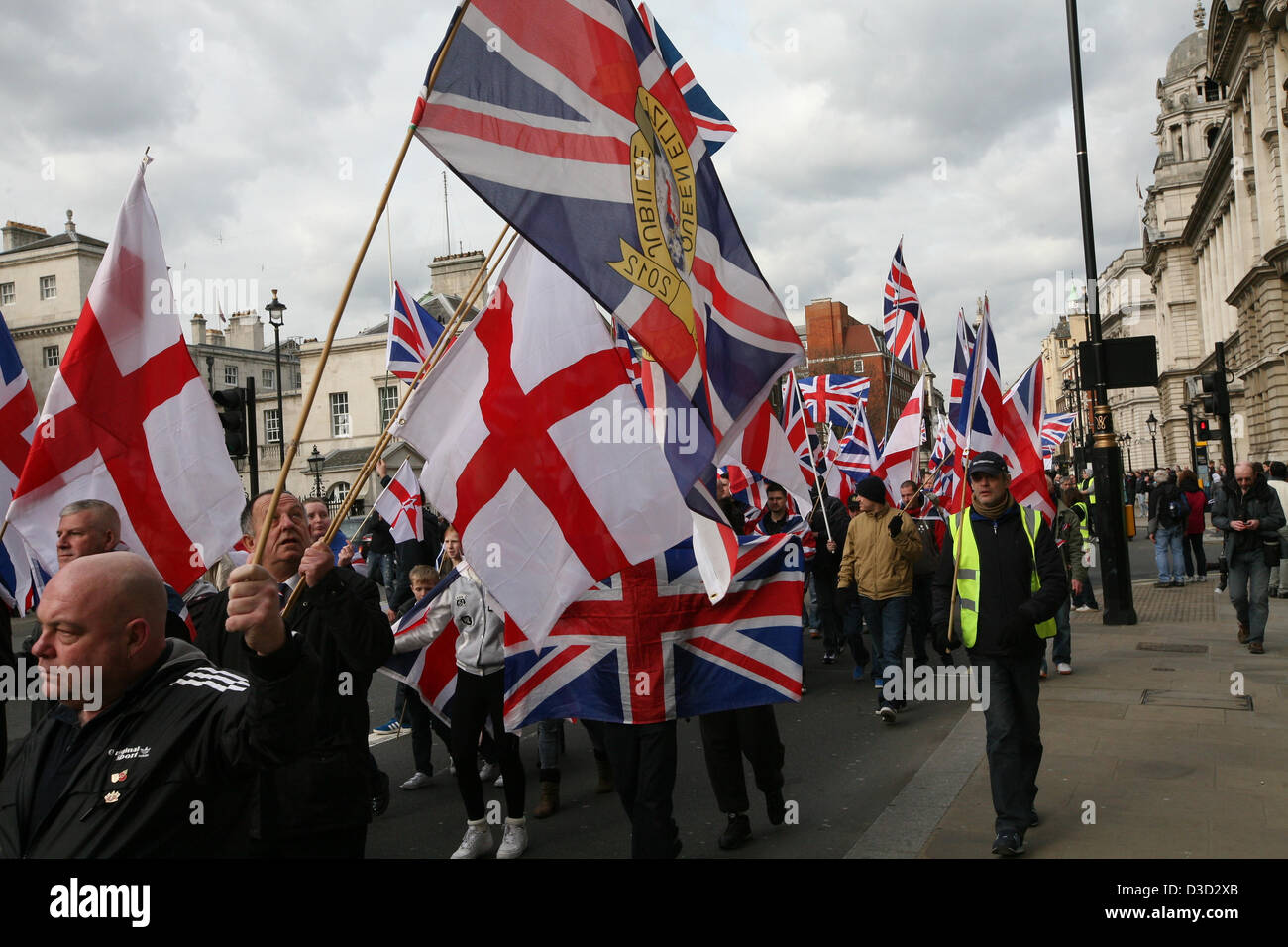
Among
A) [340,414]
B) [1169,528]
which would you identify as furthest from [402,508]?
[340,414]

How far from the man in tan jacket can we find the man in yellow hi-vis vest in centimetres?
303

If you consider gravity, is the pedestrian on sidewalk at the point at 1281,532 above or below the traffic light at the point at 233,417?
below

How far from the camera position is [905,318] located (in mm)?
15141

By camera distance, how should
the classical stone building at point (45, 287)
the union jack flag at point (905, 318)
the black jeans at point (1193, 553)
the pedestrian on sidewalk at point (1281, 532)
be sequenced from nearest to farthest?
the pedestrian on sidewalk at point (1281, 532) → the union jack flag at point (905, 318) → the black jeans at point (1193, 553) → the classical stone building at point (45, 287)

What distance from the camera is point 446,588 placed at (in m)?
6.15

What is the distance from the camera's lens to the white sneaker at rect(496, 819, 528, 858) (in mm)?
5688

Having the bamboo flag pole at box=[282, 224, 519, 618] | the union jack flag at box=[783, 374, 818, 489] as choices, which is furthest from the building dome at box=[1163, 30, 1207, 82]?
the bamboo flag pole at box=[282, 224, 519, 618]

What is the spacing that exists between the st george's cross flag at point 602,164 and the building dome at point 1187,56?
10747 cm

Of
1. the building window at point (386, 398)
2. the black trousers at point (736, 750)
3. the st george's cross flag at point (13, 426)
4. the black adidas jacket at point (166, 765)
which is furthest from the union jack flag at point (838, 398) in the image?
the building window at point (386, 398)

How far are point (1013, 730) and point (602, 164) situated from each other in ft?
11.3

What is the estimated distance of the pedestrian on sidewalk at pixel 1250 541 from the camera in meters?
10.9

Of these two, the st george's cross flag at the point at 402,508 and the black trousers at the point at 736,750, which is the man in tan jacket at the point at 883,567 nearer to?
the black trousers at the point at 736,750

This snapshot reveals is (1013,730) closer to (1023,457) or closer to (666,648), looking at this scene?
(666,648)
